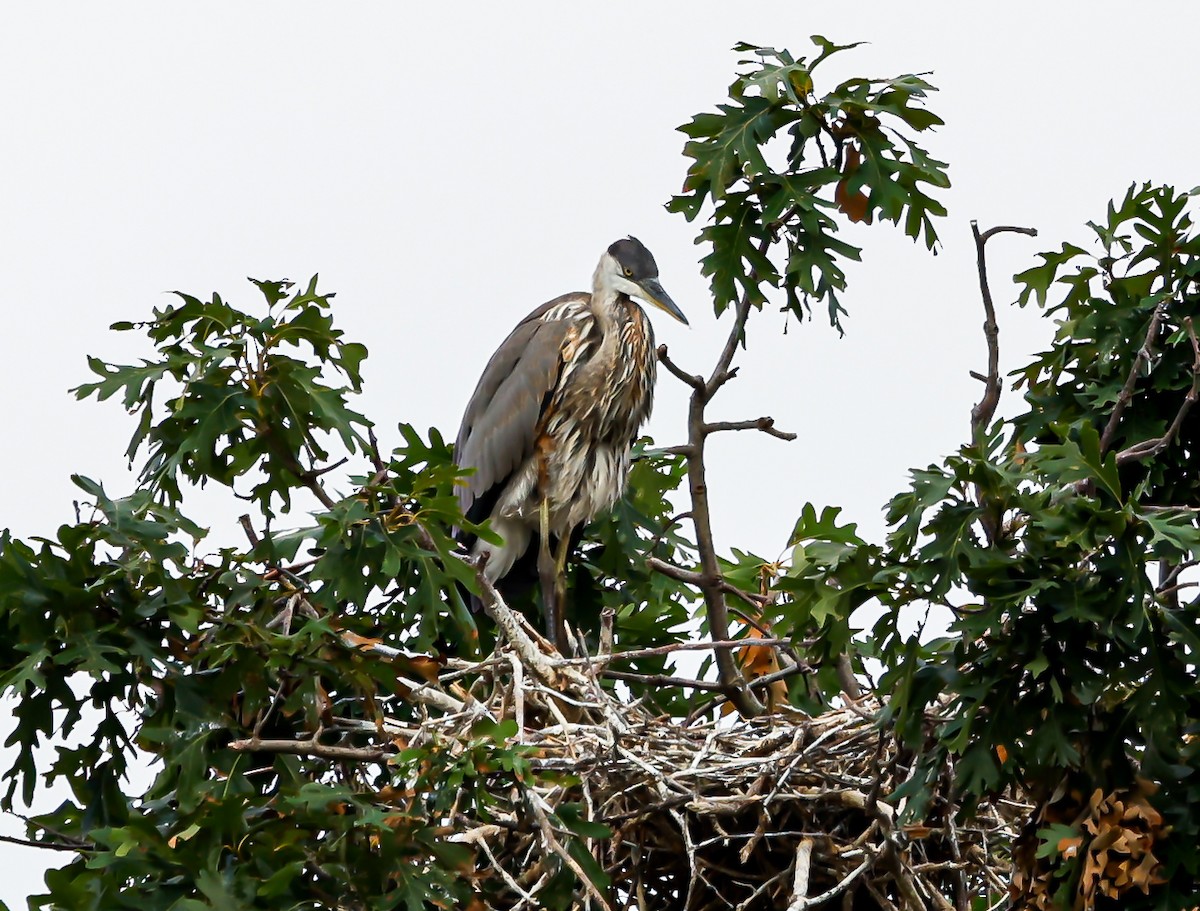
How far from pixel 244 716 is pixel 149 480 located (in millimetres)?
756

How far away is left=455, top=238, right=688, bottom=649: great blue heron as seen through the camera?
22.2ft

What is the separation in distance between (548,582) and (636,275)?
1297 mm

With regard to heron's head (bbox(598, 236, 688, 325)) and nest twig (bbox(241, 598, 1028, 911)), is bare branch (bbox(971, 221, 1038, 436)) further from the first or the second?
heron's head (bbox(598, 236, 688, 325))

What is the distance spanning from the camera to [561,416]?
22.6ft

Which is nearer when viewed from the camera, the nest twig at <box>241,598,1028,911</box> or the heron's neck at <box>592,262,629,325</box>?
the nest twig at <box>241,598,1028,911</box>

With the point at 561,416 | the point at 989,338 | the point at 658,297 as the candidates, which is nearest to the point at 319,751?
the point at 989,338

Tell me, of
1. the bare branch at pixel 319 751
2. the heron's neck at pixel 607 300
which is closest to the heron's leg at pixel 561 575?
the heron's neck at pixel 607 300

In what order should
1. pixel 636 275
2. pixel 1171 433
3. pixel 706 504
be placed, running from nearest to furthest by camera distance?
pixel 1171 433 < pixel 706 504 < pixel 636 275

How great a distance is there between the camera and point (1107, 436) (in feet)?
14.9

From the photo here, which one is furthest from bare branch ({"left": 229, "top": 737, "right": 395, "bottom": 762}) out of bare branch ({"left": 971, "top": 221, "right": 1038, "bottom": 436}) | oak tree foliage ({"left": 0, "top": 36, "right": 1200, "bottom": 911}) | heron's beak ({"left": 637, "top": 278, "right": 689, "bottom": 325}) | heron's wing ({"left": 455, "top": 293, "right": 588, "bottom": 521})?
heron's beak ({"left": 637, "top": 278, "right": 689, "bottom": 325})

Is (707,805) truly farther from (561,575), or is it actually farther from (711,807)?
(561,575)

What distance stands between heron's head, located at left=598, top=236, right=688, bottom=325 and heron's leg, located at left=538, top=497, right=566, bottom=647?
87 cm

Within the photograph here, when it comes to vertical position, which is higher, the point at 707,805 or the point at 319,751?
the point at 319,751

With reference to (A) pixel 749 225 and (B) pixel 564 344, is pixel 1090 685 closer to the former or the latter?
(A) pixel 749 225
